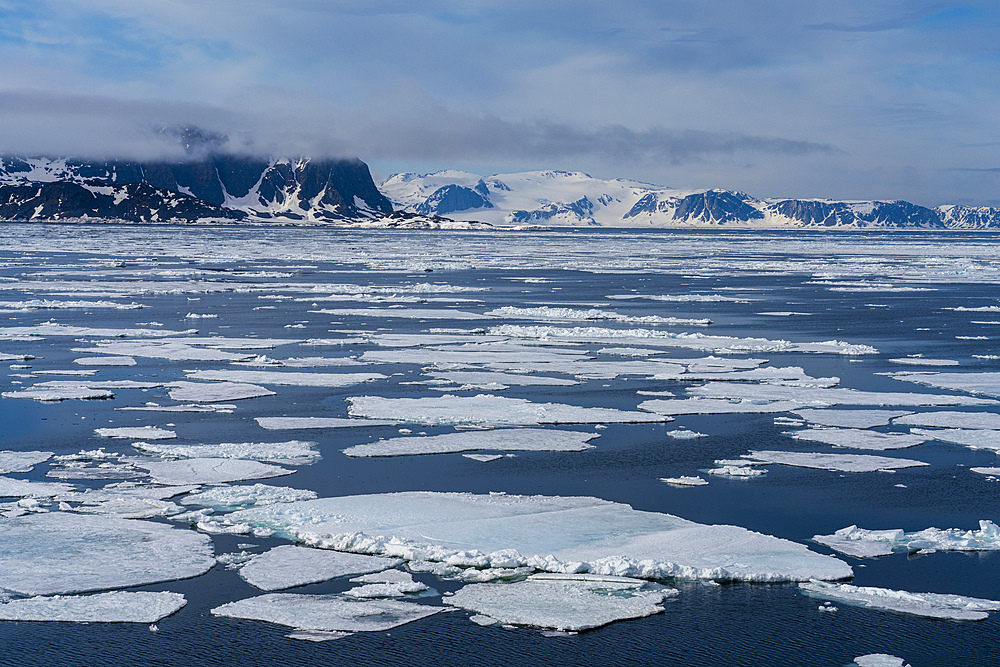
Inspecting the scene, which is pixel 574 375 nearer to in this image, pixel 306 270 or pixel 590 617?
pixel 590 617

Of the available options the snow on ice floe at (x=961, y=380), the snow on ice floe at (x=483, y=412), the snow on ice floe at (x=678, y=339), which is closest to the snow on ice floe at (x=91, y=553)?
the snow on ice floe at (x=483, y=412)

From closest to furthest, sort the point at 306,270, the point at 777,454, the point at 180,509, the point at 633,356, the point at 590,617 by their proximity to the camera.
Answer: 1. the point at 590,617
2. the point at 180,509
3. the point at 777,454
4. the point at 633,356
5. the point at 306,270

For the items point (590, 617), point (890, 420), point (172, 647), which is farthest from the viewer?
point (890, 420)

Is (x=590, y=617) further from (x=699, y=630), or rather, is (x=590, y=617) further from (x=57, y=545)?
(x=57, y=545)

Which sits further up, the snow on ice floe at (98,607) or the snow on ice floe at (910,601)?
the snow on ice floe at (910,601)

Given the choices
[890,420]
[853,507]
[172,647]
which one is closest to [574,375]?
[890,420]

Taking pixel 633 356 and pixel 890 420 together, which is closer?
pixel 890 420

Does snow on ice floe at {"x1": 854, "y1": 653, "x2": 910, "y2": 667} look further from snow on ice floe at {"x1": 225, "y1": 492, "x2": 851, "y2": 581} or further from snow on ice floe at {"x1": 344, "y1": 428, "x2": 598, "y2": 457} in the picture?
snow on ice floe at {"x1": 344, "y1": 428, "x2": 598, "y2": 457}

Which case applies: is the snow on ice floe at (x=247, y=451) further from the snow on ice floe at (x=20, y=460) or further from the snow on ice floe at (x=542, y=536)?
the snow on ice floe at (x=542, y=536)
